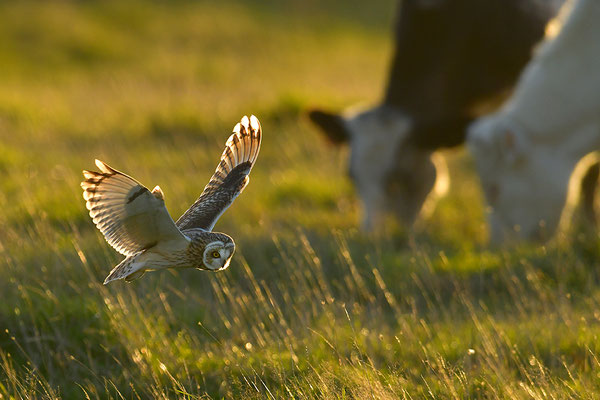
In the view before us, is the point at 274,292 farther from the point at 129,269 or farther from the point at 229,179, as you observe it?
the point at 129,269

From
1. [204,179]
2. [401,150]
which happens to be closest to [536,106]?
[401,150]

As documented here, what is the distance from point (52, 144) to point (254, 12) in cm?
1407

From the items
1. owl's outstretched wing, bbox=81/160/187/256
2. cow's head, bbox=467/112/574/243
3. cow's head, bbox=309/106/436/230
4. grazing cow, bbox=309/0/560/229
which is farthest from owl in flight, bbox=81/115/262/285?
A: grazing cow, bbox=309/0/560/229

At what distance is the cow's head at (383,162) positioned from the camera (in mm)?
6625

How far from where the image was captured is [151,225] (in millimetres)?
2404

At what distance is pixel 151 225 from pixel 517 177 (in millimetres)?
3882

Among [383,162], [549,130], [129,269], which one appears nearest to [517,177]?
[549,130]

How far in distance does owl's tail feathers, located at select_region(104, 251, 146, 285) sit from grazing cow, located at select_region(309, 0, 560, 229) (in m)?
4.22

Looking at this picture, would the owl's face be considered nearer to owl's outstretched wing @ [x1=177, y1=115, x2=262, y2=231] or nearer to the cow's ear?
owl's outstretched wing @ [x1=177, y1=115, x2=262, y2=231]

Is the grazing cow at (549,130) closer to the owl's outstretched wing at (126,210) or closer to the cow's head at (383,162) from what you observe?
the cow's head at (383,162)

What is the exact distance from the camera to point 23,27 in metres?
17.3

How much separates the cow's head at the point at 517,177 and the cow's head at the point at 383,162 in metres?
0.88

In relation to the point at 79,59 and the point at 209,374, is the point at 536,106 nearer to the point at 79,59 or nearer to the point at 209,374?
the point at 209,374

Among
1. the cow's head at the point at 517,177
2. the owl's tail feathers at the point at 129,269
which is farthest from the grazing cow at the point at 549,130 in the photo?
the owl's tail feathers at the point at 129,269
